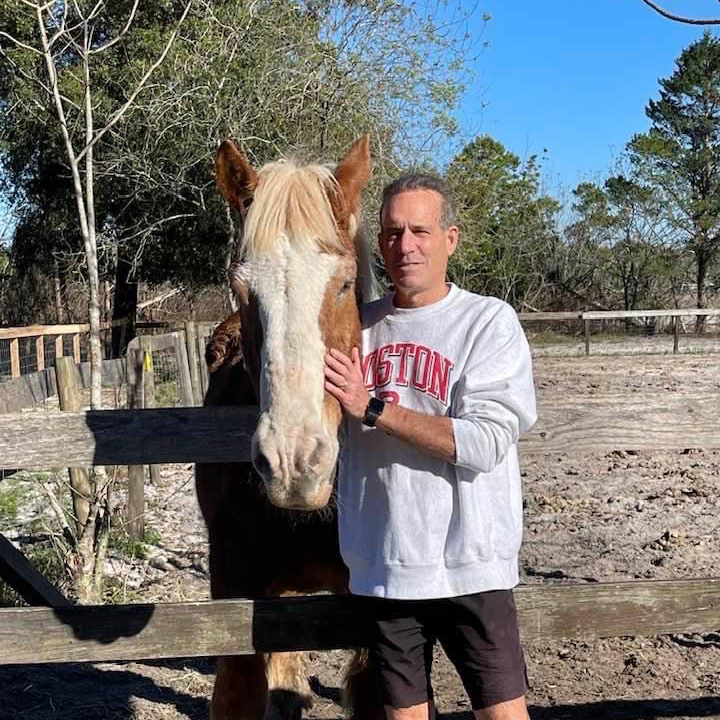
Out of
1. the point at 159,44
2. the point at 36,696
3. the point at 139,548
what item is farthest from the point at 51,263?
the point at 36,696

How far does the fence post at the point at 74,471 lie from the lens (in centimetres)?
467

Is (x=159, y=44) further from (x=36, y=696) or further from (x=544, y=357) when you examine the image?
(x=36, y=696)

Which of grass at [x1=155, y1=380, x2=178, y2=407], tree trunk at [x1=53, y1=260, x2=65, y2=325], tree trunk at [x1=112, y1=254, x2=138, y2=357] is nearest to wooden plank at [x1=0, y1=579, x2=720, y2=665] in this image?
grass at [x1=155, y1=380, x2=178, y2=407]

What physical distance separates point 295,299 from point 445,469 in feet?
1.88

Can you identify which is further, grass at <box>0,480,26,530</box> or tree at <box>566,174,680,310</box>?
tree at <box>566,174,680,310</box>

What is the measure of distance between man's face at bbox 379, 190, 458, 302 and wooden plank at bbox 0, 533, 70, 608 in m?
1.88

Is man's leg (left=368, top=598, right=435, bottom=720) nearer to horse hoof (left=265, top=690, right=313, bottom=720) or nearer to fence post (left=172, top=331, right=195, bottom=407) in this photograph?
horse hoof (left=265, top=690, right=313, bottom=720)

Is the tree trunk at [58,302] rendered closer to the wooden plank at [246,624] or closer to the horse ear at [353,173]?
the wooden plank at [246,624]

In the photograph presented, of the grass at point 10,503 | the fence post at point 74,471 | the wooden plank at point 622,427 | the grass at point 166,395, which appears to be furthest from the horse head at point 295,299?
the grass at point 166,395

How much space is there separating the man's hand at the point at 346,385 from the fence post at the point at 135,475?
3607 mm

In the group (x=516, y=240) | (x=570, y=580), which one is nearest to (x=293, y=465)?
(x=570, y=580)

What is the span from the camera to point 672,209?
3000 centimetres

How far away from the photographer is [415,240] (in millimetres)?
2047

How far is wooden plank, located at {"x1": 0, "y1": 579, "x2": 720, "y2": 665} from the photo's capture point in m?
2.55
